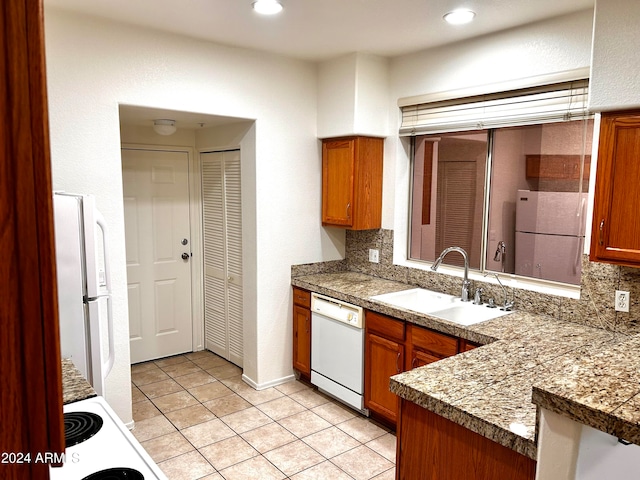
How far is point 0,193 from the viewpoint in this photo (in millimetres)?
467

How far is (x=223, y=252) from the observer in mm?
4367

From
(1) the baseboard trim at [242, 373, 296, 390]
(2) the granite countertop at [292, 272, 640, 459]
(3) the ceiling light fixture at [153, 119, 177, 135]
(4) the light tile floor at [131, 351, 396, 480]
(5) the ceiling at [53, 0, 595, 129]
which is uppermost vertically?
(5) the ceiling at [53, 0, 595, 129]

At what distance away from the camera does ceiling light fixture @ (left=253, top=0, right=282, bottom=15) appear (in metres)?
2.58

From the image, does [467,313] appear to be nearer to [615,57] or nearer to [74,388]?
[615,57]

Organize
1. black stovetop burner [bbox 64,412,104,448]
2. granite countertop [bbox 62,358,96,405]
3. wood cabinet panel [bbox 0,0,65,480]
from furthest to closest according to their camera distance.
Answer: granite countertop [bbox 62,358,96,405], black stovetop burner [bbox 64,412,104,448], wood cabinet panel [bbox 0,0,65,480]

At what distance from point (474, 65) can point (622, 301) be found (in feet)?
5.70

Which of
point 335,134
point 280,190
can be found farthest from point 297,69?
point 280,190

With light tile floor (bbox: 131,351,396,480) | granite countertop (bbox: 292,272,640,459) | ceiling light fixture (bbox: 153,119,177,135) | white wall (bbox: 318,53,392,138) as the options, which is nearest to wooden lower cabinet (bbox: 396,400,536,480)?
granite countertop (bbox: 292,272,640,459)

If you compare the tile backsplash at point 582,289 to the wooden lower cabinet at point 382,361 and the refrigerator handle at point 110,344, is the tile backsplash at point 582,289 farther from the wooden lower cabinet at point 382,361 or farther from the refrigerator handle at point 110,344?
the refrigerator handle at point 110,344

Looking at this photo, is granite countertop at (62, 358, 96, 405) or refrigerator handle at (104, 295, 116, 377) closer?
granite countertop at (62, 358, 96, 405)

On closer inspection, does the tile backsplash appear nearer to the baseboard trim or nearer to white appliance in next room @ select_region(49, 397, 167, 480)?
the baseboard trim

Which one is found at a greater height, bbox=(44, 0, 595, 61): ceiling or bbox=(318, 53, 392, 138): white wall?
bbox=(44, 0, 595, 61): ceiling

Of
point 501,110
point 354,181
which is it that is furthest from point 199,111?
point 501,110

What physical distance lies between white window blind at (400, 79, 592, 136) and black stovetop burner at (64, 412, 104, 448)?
280 cm
